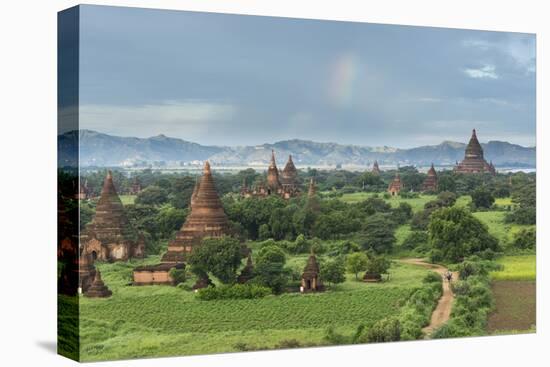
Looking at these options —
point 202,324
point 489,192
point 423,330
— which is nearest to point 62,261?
point 202,324

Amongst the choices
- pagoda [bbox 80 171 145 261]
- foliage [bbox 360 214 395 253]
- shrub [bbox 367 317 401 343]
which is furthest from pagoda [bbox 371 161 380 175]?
pagoda [bbox 80 171 145 261]

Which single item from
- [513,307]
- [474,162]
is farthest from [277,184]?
[513,307]

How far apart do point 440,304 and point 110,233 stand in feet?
19.7

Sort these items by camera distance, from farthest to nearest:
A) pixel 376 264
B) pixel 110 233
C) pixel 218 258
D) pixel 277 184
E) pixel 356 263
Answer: pixel 376 264 < pixel 356 263 < pixel 277 184 < pixel 218 258 < pixel 110 233

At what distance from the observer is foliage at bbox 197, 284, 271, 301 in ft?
65.5

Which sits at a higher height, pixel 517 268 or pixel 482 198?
pixel 482 198

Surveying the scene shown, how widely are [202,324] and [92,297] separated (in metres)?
1.84

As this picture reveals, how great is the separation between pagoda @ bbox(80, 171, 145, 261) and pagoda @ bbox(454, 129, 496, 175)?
608 centimetres

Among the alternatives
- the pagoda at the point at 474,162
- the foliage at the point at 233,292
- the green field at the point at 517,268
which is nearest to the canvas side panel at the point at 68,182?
the foliage at the point at 233,292

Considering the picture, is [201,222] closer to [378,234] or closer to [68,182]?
[68,182]

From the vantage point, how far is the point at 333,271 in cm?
2103

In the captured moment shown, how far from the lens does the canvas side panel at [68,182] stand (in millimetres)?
19145

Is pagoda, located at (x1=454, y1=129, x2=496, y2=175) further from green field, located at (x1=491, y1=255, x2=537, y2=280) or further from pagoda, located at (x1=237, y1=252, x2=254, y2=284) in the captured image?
pagoda, located at (x1=237, y1=252, x2=254, y2=284)

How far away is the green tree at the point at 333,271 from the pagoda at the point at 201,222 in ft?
5.82
